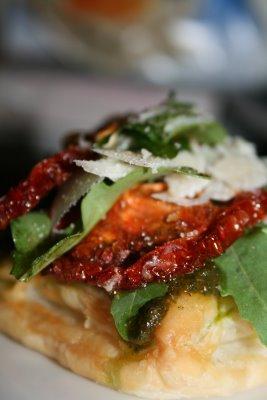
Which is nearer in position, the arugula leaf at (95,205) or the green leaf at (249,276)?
the green leaf at (249,276)

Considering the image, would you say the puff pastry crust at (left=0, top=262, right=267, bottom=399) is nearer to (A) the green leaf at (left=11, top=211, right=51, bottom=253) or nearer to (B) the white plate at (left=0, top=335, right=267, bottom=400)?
(B) the white plate at (left=0, top=335, right=267, bottom=400)

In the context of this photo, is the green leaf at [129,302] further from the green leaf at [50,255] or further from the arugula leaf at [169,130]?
the arugula leaf at [169,130]

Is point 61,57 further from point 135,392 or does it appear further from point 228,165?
point 135,392

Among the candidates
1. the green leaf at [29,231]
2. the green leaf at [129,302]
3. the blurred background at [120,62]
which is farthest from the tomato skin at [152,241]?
the blurred background at [120,62]

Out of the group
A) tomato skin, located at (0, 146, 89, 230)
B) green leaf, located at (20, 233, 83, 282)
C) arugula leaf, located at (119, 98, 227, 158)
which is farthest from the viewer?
arugula leaf, located at (119, 98, 227, 158)

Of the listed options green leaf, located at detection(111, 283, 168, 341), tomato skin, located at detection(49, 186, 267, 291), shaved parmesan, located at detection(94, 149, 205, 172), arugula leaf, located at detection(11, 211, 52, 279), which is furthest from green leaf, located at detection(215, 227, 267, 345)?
arugula leaf, located at detection(11, 211, 52, 279)

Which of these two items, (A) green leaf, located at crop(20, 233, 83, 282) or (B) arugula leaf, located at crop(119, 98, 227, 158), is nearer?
(A) green leaf, located at crop(20, 233, 83, 282)
